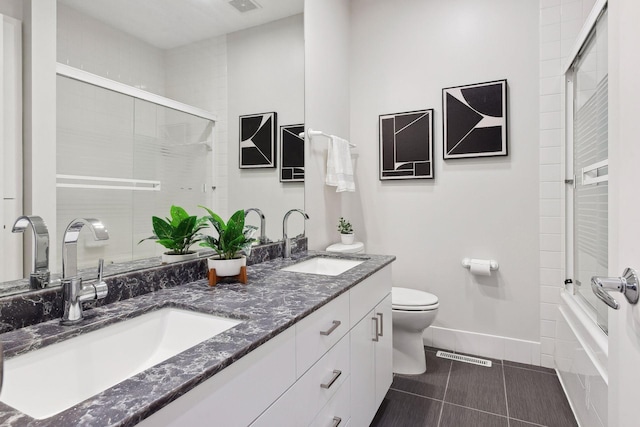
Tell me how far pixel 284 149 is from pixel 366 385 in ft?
4.44

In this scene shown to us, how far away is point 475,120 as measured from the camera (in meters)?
2.48

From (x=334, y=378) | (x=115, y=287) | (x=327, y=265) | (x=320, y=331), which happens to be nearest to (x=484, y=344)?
(x=327, y=265)

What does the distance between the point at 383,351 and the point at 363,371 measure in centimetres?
31

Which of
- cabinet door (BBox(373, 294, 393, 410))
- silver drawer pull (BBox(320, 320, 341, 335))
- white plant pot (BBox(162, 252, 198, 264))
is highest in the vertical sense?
white plant pot (BBox(162, 252, 198, 264))

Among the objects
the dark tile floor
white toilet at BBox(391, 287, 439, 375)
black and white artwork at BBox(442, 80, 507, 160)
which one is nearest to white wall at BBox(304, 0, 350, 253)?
white toilet at BBox(391, 287, 439, 375)

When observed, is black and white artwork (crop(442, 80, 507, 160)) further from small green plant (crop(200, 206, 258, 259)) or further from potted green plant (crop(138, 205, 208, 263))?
potted green plant (crop(138, 205, 208, 263))

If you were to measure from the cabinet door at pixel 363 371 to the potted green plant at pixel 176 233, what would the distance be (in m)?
0.77

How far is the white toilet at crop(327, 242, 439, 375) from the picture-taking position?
85.1 inches

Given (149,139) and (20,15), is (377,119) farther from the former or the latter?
(20,15)

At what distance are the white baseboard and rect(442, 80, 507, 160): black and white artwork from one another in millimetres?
1321

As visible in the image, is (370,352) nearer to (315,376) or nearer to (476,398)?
(315,376)

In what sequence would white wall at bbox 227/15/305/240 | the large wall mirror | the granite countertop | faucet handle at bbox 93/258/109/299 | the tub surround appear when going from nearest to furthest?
1. the granite countertop
2. the tub surround
3. faucet handle at bbox 93/258/109/299
4. the large wall mirror
5. white wall at bbox 227/15/305/240

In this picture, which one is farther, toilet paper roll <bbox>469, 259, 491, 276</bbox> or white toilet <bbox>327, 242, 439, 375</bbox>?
toilet paper roll <bbox>469, 259, 491, 276</bbox>

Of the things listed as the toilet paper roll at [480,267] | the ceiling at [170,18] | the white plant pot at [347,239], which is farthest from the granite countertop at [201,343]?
the toilet paper roll at [480,267]
